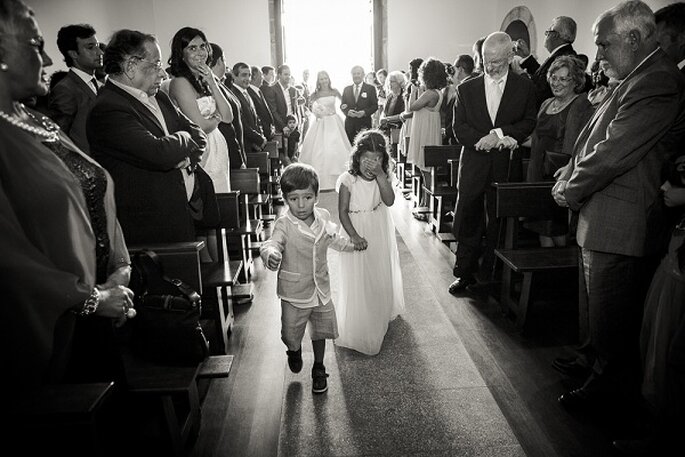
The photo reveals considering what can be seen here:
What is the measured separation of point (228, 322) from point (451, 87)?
5.27 meters

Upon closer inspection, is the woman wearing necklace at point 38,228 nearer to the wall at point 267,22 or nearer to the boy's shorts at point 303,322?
the boy's shorts at point 303,322

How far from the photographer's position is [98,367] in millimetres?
1710

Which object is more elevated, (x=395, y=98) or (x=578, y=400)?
(x=395, y=98)

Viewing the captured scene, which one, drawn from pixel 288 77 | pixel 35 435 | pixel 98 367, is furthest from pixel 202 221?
pixel 288 77

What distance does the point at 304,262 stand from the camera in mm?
2488

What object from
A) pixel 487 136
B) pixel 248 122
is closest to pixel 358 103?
pixel 248 122

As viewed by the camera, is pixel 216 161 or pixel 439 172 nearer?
pixel 216 161

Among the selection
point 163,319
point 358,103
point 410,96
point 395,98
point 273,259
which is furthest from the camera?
point 358,103

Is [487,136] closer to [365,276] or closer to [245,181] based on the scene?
[365,276]

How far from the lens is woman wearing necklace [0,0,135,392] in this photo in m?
1.25

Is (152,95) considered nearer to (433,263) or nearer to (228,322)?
(228,322)

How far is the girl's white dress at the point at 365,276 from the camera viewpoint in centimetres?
296

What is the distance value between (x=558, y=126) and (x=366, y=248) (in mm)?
1972

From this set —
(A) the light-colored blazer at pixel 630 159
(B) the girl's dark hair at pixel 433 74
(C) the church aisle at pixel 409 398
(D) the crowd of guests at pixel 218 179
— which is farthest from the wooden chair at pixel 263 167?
(A) the light-colored blazer at pixel 630 159
